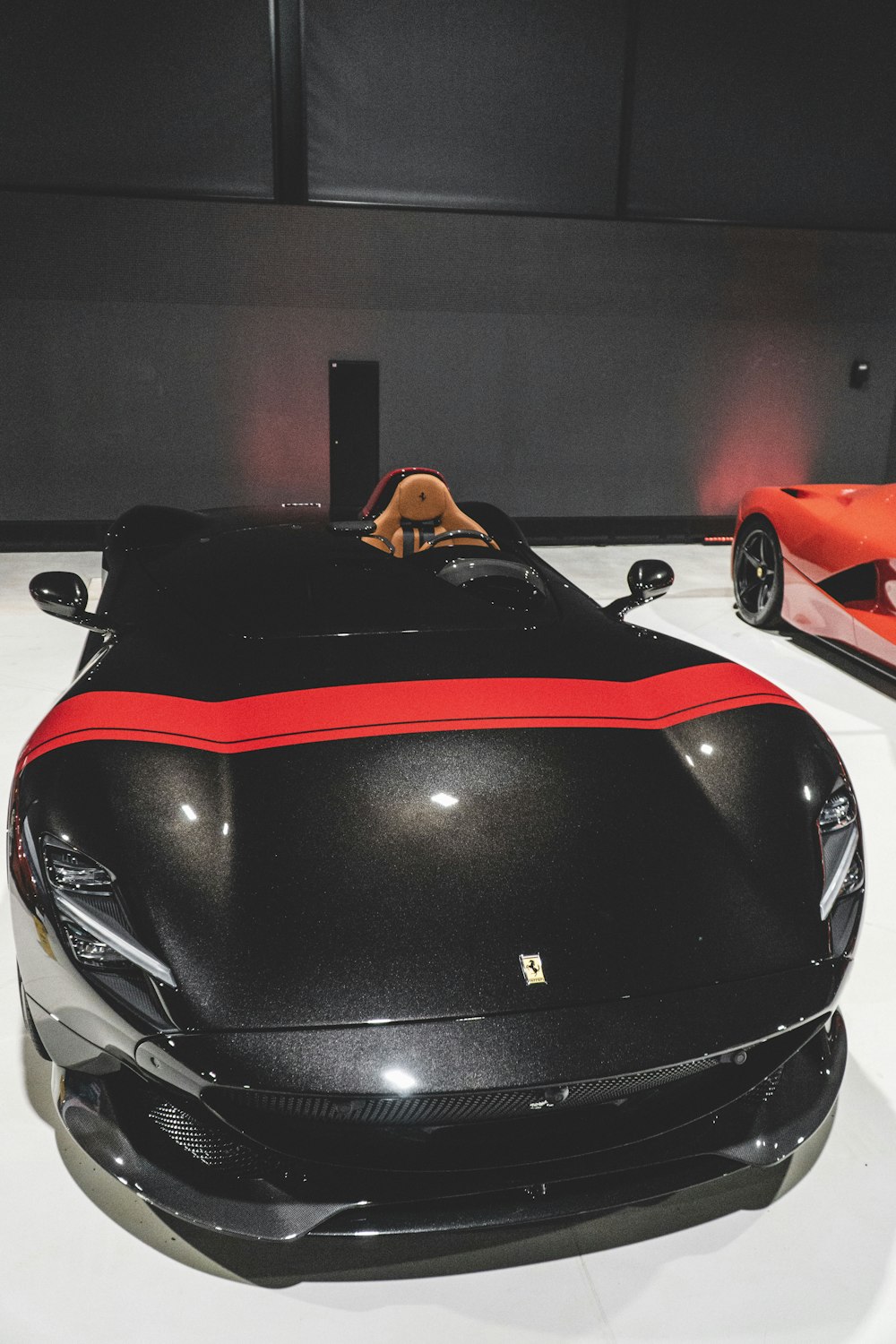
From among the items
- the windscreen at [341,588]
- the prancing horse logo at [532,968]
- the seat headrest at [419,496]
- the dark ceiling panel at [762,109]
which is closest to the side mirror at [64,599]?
the windscreen at [341,588]

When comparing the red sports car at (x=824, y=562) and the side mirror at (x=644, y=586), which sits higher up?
the side mirror at (x=644, y=586)

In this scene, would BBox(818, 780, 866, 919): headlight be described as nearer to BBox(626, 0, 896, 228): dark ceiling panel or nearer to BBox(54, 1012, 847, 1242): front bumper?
BBox(54, 1012, 847, 1242): front bumper

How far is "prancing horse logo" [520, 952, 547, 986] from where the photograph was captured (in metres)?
1.42

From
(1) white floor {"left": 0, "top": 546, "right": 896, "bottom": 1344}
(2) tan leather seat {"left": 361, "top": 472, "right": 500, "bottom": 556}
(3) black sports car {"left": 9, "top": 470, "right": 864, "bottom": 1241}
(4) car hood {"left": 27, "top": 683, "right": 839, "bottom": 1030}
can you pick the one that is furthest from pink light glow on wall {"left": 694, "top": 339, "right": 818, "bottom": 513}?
(1) white floor {"left": 0, "top": 546, "right": 896, "bottom": 1344}

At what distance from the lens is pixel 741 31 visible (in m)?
6.95

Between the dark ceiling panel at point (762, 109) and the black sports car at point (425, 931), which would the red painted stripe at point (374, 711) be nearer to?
the black sports car at point (425, 931)

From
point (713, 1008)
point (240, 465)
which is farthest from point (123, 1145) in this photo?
point (240, 465)

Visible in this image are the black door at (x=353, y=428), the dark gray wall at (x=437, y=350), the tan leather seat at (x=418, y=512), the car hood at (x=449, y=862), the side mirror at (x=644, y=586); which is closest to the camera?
the car hood at (x=449, y=862)

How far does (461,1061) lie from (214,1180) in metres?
0.38

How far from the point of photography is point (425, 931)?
1.47 meters

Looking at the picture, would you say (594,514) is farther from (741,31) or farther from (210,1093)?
(210,1093)

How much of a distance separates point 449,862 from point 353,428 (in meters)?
6.05

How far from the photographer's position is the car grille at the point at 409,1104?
1310 mm

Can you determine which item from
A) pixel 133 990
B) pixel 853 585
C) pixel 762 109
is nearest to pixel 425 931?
pixel 133 990
